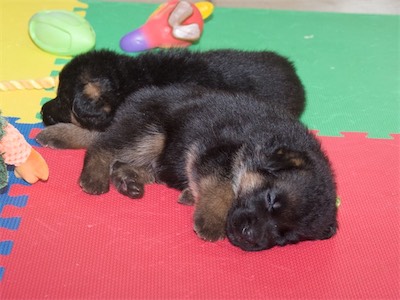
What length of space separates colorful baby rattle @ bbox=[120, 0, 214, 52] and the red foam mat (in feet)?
4.68

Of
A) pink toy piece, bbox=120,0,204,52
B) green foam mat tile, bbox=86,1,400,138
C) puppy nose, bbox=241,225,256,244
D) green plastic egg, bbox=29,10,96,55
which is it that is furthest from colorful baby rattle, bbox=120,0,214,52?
puppy nose, bbox=241,225,256,244

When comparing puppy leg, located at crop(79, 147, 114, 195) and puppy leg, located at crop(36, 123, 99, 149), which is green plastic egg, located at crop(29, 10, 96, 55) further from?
puppy leg, located at crop(79, 147, 114, 195)

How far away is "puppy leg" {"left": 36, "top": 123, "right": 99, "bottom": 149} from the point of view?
139 inches

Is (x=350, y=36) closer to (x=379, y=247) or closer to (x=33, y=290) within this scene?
(x=379, y=247)

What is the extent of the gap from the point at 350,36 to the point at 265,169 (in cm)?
278

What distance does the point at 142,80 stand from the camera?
3.71 meters

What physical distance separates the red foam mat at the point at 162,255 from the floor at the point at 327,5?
114 inches

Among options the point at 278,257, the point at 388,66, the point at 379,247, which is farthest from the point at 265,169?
the point at 388,66

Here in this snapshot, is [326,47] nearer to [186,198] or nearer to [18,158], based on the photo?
[186,198]

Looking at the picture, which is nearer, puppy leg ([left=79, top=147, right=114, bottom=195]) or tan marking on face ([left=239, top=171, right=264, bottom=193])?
tan marking on face ([left=239, top=171, right=264, bottom=193])

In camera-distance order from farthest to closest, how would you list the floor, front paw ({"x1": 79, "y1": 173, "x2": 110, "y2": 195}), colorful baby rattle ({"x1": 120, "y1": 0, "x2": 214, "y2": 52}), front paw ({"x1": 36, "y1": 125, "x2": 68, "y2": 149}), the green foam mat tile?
the floor, colorful baby rattle ({"x1": 120, "y1": 0, "x2": 214, "y2": 52}), the green foam mat tile, front paw ({"x1": 36, "y1": 125, "x2": 68, "y2": 149}), front paw ({"x1": 79, "y1": 173, "x2": 110, "y2": 195})

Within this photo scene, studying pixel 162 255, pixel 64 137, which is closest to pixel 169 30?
pixel 64 137

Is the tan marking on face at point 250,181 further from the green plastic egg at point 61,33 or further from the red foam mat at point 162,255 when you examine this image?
the green plastic egg at point 61,33

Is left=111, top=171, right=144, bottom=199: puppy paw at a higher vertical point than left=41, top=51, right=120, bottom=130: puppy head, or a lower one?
lower
